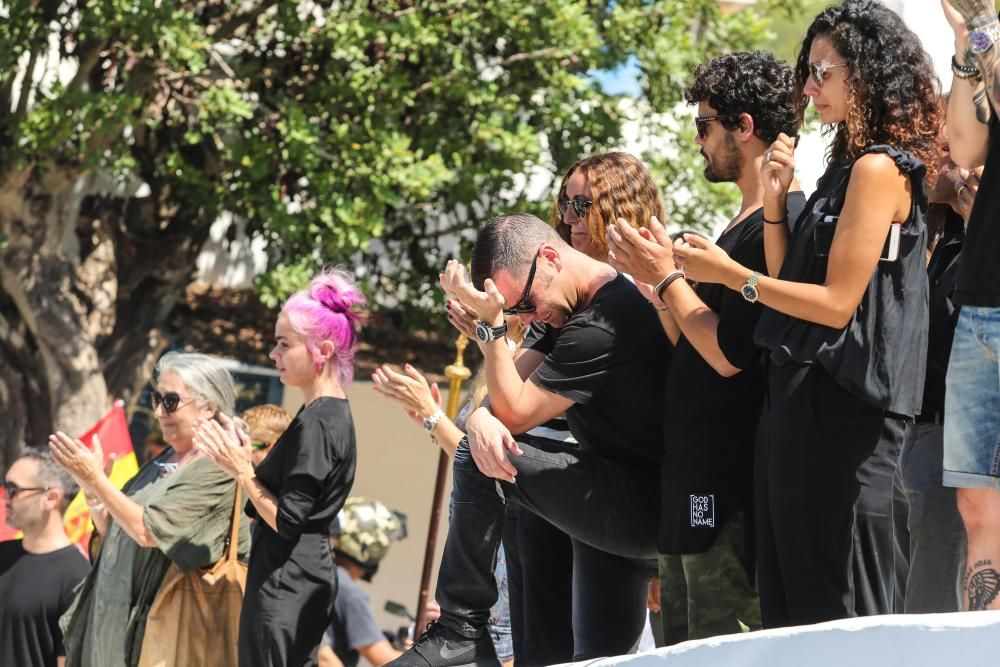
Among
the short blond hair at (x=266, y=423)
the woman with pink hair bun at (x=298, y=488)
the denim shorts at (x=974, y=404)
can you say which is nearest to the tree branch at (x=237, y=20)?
Result: the short blond hair at (x=266, y=423)

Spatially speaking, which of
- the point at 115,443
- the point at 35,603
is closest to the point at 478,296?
the point at 35,603

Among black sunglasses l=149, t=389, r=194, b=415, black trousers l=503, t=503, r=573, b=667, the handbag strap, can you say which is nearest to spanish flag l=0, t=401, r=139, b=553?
black sunglasses l=149, t=389, r=194, b=415

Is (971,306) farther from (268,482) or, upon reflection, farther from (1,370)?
(1,370)

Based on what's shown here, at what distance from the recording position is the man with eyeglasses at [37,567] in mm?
6027

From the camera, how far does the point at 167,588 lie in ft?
17.1

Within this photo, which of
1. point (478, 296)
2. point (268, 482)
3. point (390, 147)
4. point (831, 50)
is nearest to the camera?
point (831, 50)

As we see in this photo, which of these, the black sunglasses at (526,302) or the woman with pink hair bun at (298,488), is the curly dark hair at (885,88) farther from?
the woman with pink hair bun at (298,488)

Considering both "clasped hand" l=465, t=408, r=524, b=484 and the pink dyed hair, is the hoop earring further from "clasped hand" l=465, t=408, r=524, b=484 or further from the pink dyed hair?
the pink dyed hair

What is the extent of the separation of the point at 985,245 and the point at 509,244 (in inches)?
60.2

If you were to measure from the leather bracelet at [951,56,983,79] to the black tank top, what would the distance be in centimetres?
26

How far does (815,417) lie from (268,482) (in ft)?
8.20

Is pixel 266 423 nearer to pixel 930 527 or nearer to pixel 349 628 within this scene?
pixel 349 628

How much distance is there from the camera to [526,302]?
4.09m

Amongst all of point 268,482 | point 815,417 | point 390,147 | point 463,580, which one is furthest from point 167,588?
point 390,147
